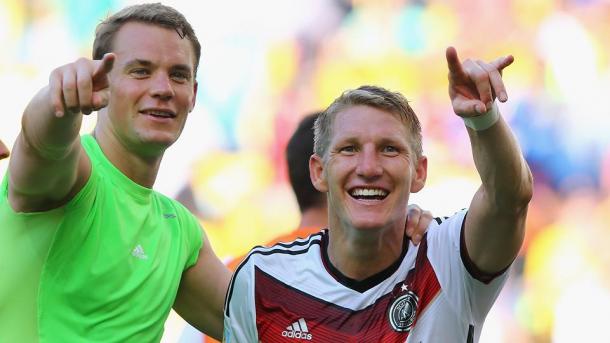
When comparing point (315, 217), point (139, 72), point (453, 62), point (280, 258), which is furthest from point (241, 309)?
point (315, 217)

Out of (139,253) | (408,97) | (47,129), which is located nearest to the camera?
(47,129)

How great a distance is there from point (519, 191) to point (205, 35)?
639 centimetres

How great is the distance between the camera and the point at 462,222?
2.54m

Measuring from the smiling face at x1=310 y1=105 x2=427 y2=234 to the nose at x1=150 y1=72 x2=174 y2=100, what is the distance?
56 centimetres

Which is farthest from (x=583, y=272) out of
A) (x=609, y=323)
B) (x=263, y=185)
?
(x=263, y=185)

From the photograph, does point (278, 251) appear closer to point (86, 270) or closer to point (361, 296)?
point (361, 296)

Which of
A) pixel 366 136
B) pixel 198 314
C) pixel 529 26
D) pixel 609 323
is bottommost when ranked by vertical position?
pixel 198 314

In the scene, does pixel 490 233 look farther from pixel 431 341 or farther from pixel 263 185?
pixel 263 185

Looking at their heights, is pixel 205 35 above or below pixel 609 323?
above

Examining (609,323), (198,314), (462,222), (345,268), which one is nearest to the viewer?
(462,222)

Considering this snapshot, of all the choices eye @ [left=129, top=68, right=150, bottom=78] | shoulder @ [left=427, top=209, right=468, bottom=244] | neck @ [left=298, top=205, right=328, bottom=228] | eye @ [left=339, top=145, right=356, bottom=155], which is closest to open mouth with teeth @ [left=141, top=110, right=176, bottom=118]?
eye @ [left=129, top=68, right=150, bottom=78]

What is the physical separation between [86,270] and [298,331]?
2.04ft

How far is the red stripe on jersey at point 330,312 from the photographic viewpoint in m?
2.57

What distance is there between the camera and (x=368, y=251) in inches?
106
